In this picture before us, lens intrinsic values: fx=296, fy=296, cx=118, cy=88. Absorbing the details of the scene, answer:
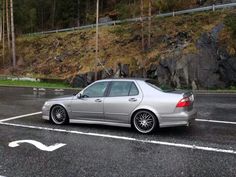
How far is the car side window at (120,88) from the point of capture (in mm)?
8273

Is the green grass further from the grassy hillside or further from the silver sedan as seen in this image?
the silver sedan

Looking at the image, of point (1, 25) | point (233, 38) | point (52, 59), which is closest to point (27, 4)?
point (1, 25)

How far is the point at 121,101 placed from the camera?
813 cm

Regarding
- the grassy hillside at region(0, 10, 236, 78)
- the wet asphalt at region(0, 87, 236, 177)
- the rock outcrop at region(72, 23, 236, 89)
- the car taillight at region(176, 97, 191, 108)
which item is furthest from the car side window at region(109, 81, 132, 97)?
the grassy hillside at region(0, 10, 236, 78)

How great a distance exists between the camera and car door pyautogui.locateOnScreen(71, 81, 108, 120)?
335 inches

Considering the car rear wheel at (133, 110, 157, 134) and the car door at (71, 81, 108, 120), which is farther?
the car door at (71, 81, 108, 120)

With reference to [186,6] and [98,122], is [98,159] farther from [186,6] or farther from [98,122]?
[186,6]

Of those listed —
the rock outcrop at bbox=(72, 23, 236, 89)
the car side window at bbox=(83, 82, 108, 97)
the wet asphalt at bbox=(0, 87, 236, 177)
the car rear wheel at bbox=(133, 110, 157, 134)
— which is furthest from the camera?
A: the rock outcrop at bbox=(72, 23, 236, 89)

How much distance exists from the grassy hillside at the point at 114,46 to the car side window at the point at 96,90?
519 inches

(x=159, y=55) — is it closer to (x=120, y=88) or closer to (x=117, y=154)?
(x=120, y=88)

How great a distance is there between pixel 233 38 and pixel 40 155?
17642 mm

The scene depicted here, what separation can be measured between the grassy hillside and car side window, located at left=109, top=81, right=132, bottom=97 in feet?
43.3

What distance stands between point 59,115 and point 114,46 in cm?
1954

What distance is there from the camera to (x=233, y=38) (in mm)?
20266
